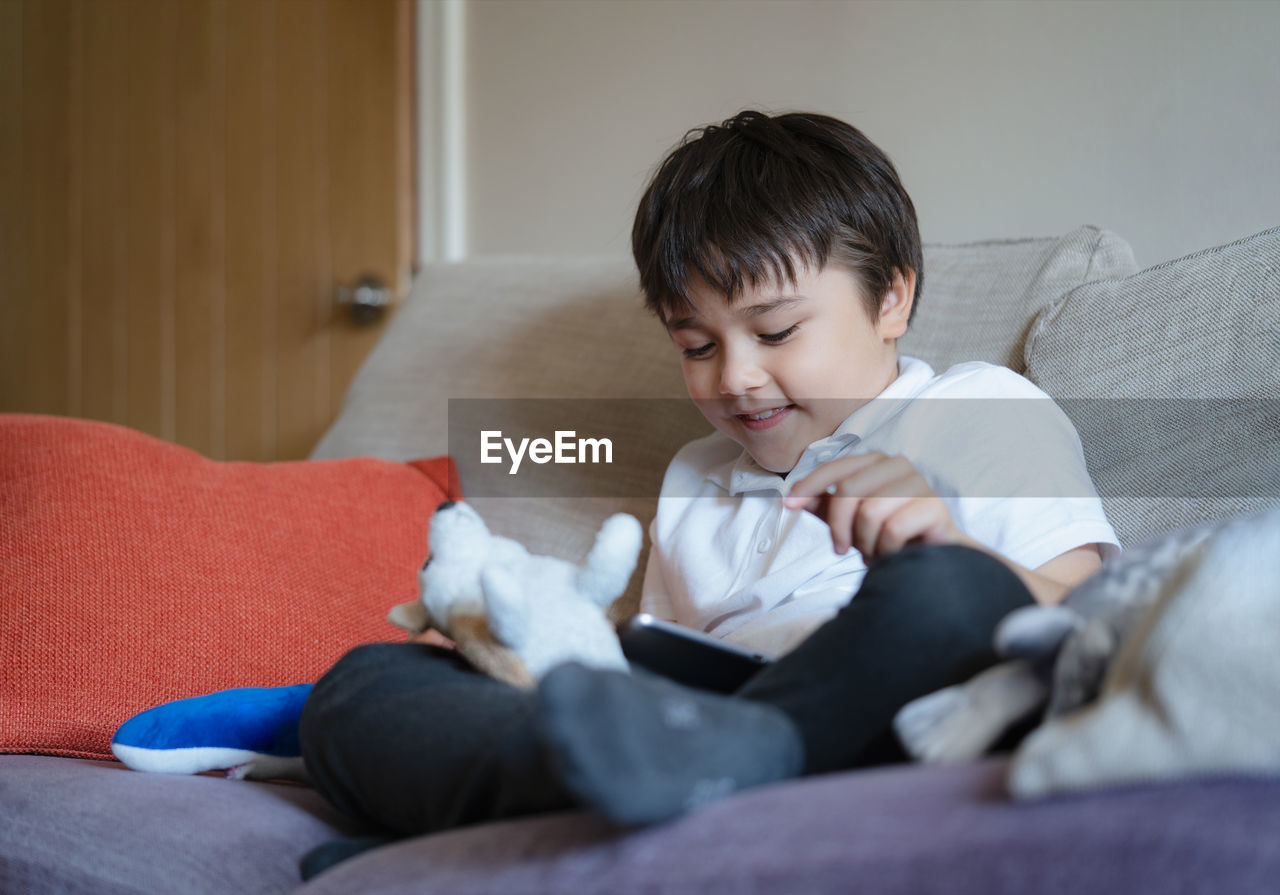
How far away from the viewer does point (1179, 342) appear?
0.92 meters

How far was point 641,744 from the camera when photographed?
381 millimetres

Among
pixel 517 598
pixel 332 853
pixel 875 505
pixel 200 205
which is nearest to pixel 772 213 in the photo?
pixel 875 505

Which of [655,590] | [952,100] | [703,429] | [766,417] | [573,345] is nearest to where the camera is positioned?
[766,417]

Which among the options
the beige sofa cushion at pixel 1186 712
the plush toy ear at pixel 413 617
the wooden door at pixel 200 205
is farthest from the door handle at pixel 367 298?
the beige sofa cushion at pixel 1186 712

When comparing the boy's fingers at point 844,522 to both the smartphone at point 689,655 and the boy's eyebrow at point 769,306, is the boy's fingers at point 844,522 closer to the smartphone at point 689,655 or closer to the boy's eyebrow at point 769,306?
the smartphone at point 689,655

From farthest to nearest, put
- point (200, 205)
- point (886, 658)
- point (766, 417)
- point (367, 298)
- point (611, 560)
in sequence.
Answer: point (200, 205) < point (367, 298) < point (766, 417) < point (611, 560) < point (886, 658)

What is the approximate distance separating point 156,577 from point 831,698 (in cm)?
69

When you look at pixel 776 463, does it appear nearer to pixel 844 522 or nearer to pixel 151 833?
pixel 844 522

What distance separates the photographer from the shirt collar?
0.99m

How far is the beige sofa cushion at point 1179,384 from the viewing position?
33.7 inches

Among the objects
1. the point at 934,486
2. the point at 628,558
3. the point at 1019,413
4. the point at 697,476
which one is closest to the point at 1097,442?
the point at 1019,413

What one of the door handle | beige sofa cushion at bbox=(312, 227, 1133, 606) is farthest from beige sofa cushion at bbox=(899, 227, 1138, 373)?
the door handle

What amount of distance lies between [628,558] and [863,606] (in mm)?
160

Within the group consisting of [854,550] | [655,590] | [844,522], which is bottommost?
[655,590]
